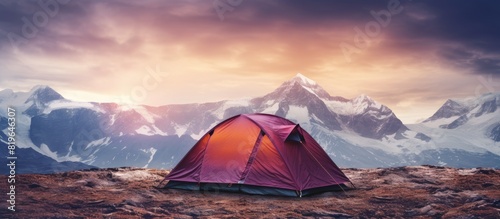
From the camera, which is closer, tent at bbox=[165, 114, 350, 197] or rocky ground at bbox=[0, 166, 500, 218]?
rocky ground at bbox=[0, 166, 500, 218]

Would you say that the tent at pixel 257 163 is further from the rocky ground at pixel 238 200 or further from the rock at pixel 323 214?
the rock at pixel 323 214

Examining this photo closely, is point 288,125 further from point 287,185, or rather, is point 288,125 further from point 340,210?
point 340,210

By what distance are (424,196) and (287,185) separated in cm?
607

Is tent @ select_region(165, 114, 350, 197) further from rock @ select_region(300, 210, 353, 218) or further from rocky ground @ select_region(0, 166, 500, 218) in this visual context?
rock @ select_region(300, 210, 353, 218)

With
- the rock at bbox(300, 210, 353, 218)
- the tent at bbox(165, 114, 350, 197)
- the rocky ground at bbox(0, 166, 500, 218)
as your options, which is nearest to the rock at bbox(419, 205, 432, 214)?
the rocky ground at bbox(0, 166, 500, 218)

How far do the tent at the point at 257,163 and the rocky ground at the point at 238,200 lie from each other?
615 millimetres

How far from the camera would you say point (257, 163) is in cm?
2133

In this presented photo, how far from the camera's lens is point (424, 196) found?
20.3 metres

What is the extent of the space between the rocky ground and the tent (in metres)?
0.62

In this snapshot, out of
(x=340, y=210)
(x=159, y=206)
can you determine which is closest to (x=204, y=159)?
(x=159, y=206)

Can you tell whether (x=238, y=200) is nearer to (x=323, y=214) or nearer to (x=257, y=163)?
(x=257, y=163)

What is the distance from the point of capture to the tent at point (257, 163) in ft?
68.8

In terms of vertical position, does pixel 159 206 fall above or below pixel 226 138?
below

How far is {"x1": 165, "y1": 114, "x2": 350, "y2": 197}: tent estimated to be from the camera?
20984mm
